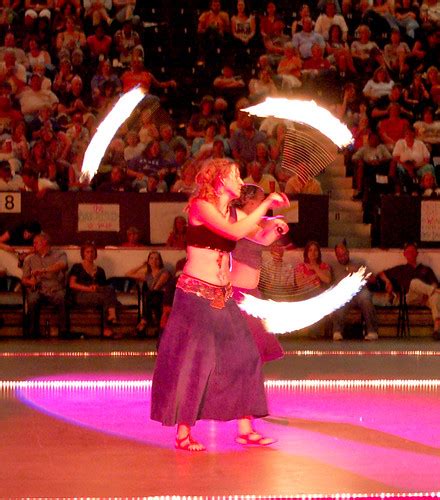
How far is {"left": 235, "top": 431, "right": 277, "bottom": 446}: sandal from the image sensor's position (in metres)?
7.32

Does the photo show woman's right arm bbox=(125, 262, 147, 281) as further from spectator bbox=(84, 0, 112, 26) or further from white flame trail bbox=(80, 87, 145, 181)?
spectator bbox=(84, 0, 112, 26)

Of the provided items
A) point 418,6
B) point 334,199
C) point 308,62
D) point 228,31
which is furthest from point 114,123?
point 418,6

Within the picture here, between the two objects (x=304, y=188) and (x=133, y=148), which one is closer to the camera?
(x=304, y=188)

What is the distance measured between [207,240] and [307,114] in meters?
2.05

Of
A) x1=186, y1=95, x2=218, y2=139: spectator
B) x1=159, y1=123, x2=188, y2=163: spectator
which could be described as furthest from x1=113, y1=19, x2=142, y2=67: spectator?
x1=159, y1=123, x2=188, y2=163: spectator

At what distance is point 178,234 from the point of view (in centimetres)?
1480

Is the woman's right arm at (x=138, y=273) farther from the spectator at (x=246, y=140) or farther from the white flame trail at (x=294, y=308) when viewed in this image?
the white flame trail at (x=294, y=308)

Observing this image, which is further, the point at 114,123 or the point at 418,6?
A: the point at 418,6

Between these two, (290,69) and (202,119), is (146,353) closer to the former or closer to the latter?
(202,119)

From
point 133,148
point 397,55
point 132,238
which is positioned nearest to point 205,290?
point 132,238

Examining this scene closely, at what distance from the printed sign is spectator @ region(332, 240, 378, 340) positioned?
8.97 ft

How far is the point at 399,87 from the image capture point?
17.8 metres

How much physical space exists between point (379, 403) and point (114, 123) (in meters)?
3.28

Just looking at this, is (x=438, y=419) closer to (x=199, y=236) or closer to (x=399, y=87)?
(x=199, y=236)
